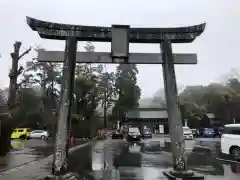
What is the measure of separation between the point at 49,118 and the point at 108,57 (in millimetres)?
39870

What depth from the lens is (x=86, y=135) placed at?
162ft

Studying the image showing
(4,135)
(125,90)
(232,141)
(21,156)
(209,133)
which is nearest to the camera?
(232,141)

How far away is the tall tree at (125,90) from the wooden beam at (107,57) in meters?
57.7

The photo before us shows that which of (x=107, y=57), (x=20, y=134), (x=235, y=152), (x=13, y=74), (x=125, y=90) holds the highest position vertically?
(x=125, y=90)

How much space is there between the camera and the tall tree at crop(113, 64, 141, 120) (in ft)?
236

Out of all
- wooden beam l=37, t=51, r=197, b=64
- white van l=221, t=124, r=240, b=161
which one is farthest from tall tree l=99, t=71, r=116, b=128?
wooden beam l=37, t=51, r=197, b=64

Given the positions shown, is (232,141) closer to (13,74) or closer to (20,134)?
(13,74)

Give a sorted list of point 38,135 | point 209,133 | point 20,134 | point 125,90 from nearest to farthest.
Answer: point 20,134
point 38,135
point 209,133
point 125,90

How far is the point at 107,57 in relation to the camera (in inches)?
492

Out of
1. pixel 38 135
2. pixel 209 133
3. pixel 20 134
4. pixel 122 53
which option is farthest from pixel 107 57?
pixel 209 133

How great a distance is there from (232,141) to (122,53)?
925 cm

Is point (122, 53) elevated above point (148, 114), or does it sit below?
below

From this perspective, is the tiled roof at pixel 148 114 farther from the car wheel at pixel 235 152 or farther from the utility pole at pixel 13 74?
the car wheel at pixel 235 152

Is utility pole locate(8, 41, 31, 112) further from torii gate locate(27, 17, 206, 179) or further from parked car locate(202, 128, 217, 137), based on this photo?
parked car locate(202, 128, 217, 137)
